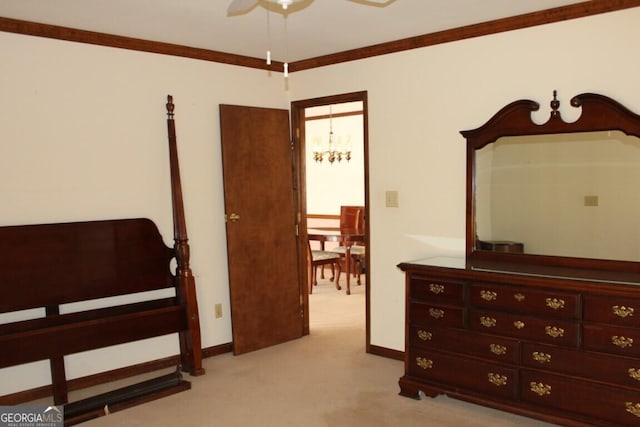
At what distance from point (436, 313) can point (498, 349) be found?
0.41m

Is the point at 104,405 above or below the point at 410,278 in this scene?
below

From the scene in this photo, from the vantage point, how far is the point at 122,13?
9.86 ft

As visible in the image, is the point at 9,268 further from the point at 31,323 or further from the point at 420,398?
the point at 420,398

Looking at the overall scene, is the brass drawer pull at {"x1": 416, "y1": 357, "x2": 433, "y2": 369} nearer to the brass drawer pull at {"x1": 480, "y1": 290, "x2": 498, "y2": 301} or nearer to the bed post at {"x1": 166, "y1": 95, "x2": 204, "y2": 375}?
the brass drawer pull at {"x1": 480, "y1": 290, "x2": 498, "y2": 301}

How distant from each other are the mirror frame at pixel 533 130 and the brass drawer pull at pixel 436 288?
22cm

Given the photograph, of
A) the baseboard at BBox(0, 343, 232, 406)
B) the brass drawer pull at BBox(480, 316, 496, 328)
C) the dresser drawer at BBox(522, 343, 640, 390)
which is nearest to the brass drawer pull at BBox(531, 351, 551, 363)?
the dresser drawer at BBox(522, 343, 640, 390)

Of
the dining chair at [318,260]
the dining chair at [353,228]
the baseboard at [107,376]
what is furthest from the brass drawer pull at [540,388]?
the dining chair at [353,228]

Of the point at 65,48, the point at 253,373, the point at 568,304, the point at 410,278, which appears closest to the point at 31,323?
the point at 253,373

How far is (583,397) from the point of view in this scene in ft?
8.57

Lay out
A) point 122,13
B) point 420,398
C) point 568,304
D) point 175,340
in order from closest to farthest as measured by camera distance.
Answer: point 568,304 < point 122,13 < point 420,398 < point 175,340

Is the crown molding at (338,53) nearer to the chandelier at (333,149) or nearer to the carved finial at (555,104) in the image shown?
the carved finial at (555,104)

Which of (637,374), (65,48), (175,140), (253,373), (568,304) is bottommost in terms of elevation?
(253,373)

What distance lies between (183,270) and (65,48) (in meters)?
1.61

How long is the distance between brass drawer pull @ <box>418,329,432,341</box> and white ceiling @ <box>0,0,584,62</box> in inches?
74.9
